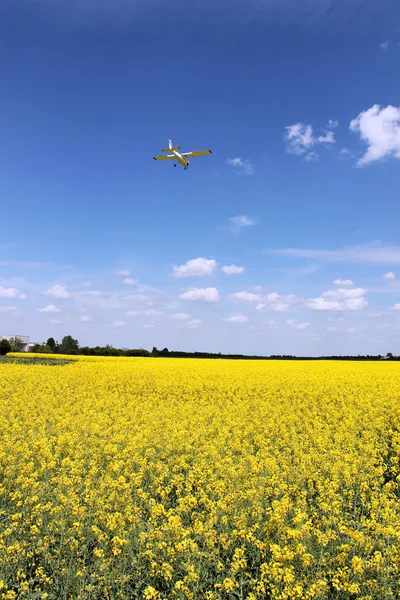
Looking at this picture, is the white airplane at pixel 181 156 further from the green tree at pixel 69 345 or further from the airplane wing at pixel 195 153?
the green tree at pixel 69 345

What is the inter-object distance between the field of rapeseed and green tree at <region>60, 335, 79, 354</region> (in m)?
51.3

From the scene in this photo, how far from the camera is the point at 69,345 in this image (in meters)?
69.2

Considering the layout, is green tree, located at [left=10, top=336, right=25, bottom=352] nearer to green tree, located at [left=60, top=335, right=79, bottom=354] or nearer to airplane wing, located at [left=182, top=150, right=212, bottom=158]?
green tree, located at [left=60, top=335, right=79, bottom=354]

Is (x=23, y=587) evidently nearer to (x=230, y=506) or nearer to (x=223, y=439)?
(x=230, y=506)

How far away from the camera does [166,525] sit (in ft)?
17.9

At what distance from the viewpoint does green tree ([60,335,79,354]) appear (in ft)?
208

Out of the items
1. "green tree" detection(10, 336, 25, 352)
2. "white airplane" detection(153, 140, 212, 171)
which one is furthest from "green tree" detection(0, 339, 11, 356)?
"white airplane" detection(153, 140, 212, 171)

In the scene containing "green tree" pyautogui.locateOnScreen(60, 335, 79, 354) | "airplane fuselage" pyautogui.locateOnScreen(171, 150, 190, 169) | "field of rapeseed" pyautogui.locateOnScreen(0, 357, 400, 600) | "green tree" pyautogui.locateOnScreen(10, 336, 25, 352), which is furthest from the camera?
"green tree" pyautogui.locateOnScreen(10, 336, 25, 352)

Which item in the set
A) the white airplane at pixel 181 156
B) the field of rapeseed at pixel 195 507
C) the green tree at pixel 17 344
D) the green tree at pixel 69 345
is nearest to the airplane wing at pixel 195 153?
the white airplane at pixel 181 156

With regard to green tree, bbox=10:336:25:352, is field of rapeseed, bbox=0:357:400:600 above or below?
below

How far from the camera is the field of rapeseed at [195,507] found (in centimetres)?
492

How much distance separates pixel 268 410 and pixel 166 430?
416 centimetres

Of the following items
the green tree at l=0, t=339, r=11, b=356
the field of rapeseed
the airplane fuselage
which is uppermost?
the airplane fuselage

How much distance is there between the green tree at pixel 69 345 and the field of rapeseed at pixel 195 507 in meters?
51.3
